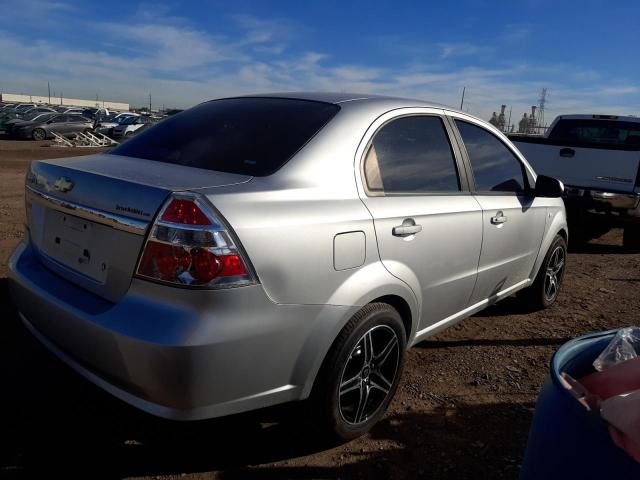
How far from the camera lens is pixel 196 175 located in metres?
2.35

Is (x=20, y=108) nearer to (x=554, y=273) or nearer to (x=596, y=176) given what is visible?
(x=596, y=176)

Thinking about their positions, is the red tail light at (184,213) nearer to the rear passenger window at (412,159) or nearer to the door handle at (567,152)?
the rear passenger window at (412,159)

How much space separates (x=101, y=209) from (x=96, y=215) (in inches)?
1.8

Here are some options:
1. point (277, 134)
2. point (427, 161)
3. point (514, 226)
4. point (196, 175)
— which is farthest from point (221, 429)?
point (514, 226)

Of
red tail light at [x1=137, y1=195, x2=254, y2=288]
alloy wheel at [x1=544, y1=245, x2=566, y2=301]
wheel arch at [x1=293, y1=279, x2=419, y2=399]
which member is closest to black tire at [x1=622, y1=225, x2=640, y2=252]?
alloy wheel at [x1=544, y1=245, x2=566, y2=301]

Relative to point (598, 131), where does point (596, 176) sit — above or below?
below

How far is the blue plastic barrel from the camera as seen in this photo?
136cm

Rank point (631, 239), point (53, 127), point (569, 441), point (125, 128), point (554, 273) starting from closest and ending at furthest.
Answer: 1. point (569, 441)
2. point (554, 273)
3. point (631, 239)
4. point (53, 127)
5. point (125, 128)

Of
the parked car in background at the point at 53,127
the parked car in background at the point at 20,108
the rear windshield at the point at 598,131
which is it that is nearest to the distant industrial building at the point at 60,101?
the parked car in background at the point at 20,108

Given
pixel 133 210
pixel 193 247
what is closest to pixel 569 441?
pixel 193 247

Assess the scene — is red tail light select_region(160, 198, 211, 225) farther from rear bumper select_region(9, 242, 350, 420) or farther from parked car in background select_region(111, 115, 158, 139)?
parked car in background select_region(111, 115, 158, 139)

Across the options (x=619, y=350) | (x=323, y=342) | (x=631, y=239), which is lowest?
(x=631, y=239)

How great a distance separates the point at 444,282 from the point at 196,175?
1.57 m

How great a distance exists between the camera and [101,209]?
2.22 m
